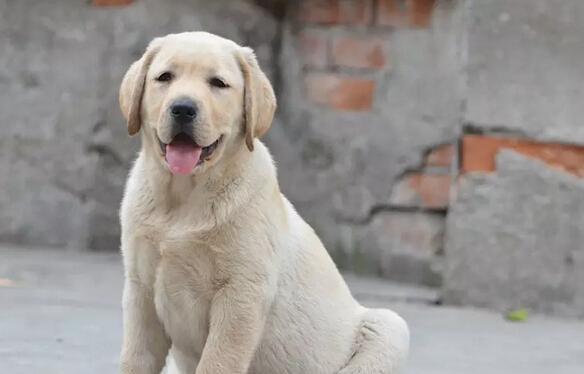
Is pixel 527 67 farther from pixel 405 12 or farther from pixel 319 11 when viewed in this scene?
pixel 319 11

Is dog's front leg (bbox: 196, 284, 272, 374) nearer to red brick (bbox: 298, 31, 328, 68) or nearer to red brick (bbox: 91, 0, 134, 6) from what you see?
red brick (bbox: 298, 31, 328, 68)

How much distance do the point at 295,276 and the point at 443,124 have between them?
2661 mm

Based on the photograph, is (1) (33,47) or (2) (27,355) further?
(1) (33,47)

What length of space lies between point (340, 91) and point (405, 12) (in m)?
0.48

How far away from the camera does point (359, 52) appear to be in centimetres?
711

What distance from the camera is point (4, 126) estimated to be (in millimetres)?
7492

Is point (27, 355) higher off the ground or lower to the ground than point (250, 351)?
lower

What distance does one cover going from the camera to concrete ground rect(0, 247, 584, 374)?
214 inches

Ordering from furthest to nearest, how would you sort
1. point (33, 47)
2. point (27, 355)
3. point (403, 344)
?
point (33, 47)
point (27, 355)
point (403, 344)

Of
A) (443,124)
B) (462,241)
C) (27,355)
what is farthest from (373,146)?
(27,355)

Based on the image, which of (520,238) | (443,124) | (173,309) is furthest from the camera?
(443,124)

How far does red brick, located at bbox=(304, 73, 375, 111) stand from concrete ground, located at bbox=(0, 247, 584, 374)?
79 cm

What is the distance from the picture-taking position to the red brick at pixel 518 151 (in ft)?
21.1

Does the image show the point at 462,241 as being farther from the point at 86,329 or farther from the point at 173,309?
the point at 173,309
